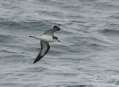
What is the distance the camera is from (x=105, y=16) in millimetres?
26922

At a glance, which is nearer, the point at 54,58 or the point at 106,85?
the point at 106,85

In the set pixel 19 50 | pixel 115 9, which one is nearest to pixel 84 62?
pixel 19 50

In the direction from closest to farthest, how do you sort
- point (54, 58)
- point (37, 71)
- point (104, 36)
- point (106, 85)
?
point (106, 85) → point (37, 71) → point (54, 58) → point (104, 36)

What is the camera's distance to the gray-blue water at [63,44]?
64.3 ft

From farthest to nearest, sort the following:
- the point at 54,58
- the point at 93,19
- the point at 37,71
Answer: the point at 93,19
the point at 54,58
the point at 37,71

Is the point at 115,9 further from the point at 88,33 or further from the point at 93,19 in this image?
the point at 88,33

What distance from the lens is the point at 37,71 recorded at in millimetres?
20266

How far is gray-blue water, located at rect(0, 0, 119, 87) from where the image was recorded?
19594 mm

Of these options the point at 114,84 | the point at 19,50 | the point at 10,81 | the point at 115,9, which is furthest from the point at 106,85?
the point at 115,9

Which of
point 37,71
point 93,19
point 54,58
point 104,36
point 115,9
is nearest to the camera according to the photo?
point 37,71

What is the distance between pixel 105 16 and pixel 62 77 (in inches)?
310

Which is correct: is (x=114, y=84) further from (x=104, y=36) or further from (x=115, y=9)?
(x=115, y=9)

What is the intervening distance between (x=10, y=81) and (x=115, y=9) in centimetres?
1041

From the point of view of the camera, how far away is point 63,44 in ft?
75.7
